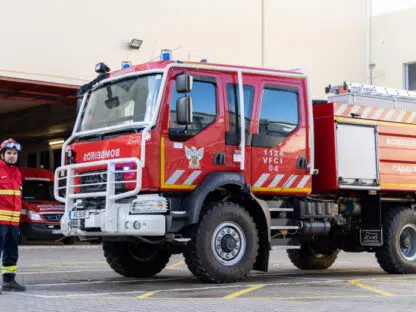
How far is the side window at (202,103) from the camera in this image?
38.9 feet

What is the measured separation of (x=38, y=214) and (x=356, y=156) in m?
12.7

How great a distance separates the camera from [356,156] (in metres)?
13.7

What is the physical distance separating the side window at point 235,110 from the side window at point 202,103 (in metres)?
0.26

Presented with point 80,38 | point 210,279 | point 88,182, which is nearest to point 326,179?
point 210,279

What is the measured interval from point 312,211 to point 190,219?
7.96ft

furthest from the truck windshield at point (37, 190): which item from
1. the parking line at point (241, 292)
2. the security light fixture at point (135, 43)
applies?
the parking line at point (241, 292)

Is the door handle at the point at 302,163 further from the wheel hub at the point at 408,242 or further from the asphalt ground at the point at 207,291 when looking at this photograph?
the wheel hub at the point at 408,242

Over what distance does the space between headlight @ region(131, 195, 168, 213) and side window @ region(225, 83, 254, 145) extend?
1.41 meters

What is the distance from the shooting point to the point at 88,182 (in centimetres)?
1212

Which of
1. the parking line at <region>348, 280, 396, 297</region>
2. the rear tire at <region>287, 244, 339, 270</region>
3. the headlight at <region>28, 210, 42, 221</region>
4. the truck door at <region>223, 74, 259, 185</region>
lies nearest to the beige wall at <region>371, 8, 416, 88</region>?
the headlight at <region>28, 210, 42, 221</region>

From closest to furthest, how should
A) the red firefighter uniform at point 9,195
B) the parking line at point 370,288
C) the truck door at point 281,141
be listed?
the parking line at point 370,288
the red firefighter uniform at point 9,195
the truck door at point 281,141

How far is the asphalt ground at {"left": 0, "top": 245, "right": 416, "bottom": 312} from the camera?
9.31 m

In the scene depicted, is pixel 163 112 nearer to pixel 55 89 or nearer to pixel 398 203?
pixel 398 203

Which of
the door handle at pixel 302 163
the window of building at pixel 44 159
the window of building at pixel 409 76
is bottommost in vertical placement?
the door handle at pixel 302 163
